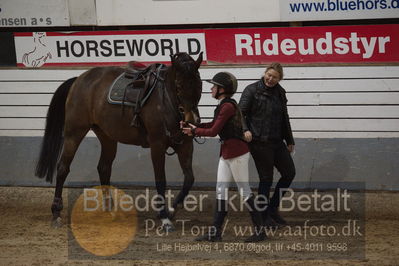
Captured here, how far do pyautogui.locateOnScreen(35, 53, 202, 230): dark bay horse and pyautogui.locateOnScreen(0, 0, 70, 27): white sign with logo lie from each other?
4.83 feet

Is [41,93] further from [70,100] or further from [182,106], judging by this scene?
[182,106]

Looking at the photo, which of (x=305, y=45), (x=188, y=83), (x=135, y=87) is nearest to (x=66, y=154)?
(x=135, y=87)

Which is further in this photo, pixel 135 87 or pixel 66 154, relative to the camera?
pixel 66 154

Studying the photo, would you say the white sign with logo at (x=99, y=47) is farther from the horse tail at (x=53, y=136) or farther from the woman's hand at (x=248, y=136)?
the woman's hand at (x=248, y=136)

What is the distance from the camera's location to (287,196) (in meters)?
9.59

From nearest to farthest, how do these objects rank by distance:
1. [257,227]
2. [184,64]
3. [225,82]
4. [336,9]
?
[225,82] → [257,227] → [184,64] → [336,9]

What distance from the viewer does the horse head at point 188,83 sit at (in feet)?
25.6

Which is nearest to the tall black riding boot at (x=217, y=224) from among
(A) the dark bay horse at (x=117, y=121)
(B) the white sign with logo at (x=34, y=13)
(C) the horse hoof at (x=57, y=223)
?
(A) the dark bay horse at (x=117, y=121)

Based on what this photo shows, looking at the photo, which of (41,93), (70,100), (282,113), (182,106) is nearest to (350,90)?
(282,113)

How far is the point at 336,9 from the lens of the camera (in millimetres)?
9391

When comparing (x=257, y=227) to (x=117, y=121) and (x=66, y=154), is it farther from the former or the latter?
(x=66, y=154)

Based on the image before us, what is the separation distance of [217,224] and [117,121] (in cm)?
189

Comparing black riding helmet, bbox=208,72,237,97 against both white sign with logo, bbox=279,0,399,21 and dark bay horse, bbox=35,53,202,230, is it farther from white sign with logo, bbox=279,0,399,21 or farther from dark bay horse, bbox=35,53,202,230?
white sign with logo, bbox=279,0,399,21

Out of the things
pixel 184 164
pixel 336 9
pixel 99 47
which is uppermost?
pixel 336 9
